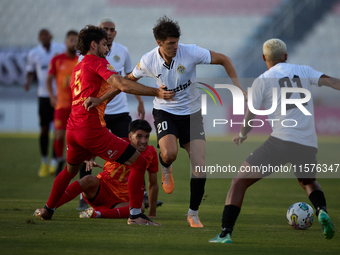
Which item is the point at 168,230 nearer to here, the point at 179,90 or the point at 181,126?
the point at 181,126

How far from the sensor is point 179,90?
6203 millimetres

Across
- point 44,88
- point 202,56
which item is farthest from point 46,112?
point 202,56

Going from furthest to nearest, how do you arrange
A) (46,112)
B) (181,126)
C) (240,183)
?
(46,112) → (181,126) → (240,183)

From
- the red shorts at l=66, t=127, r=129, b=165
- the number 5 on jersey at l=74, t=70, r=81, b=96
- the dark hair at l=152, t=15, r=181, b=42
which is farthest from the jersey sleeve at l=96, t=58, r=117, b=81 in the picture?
the dark hair at l=152, t=15, r=181, b=42

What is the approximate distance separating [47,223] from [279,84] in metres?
2.83

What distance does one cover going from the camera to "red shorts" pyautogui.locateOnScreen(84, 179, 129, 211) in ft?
20.6

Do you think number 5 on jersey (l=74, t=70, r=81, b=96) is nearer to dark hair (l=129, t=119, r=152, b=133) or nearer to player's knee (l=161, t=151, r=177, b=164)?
dark hair (l=129, t=119, r=152, b=133)

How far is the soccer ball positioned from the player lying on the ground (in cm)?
161

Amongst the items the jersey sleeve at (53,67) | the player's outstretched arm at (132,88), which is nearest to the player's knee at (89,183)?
the player's outstretched arm at (132,88)

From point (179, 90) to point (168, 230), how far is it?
1.71m

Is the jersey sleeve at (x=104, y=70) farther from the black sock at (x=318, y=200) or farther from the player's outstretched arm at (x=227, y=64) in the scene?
the black sock at (x=318, y=200)

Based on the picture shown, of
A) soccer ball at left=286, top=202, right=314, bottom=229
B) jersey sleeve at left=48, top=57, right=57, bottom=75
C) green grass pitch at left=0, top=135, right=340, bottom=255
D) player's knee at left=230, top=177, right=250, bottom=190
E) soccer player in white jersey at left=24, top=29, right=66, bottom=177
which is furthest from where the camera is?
soccer player in white jersey at left=24, top=29, right=66, bottom=177

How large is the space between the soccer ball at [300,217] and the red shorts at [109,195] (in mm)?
2000

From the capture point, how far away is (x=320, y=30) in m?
28.0
